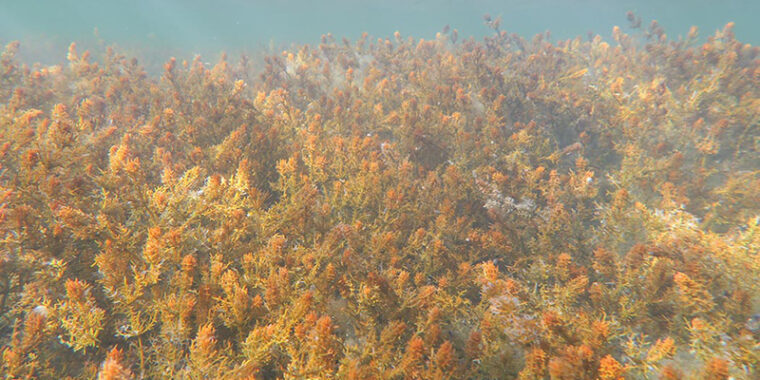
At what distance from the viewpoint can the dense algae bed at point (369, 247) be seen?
2.12 meters

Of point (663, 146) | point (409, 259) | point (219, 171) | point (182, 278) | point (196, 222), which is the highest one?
point (663, 146)

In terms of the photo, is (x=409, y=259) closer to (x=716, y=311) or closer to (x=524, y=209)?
(x=524, y=209)

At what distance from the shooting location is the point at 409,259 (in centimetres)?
329

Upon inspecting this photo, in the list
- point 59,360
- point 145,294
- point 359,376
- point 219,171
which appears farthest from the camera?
point 219,171

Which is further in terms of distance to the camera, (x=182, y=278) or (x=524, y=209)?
(x=524, y=209)

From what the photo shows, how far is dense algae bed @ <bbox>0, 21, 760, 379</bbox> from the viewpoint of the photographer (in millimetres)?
2123

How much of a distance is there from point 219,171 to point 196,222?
1434 millimetres

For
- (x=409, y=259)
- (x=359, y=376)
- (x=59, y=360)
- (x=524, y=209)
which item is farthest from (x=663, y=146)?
(x=59, y=360)

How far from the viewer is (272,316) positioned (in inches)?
89.0

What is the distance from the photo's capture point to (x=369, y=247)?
3.18m

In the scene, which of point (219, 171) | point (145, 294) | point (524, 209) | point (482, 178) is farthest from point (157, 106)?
point (524, 209)

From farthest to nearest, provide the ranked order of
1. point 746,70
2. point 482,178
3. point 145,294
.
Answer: point 746,70
point 482,178
point 145,294

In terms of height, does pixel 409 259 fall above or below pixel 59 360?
above

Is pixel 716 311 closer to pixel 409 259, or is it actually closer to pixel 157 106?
pixel 409 259
